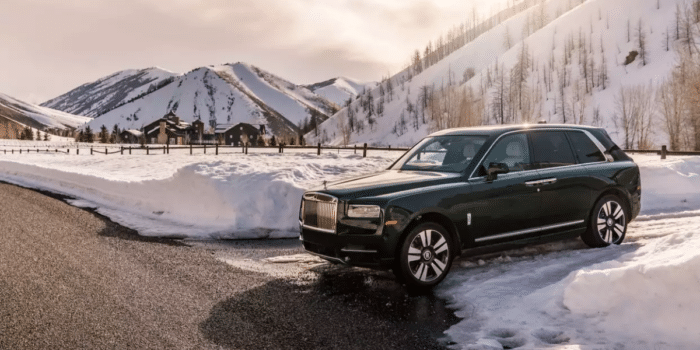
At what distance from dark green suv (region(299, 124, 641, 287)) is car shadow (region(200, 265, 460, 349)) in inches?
15.9

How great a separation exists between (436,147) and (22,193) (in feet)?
49.7

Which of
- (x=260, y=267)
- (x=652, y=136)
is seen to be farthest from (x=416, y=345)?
(x=652, y=136)

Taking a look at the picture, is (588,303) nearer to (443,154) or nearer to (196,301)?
(443,154)

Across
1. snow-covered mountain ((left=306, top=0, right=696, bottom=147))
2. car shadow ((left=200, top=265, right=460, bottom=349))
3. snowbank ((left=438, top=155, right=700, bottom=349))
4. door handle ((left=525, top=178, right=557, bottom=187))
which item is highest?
snow-covered mountain ((left=306, top=0, right=696, bottom=147))

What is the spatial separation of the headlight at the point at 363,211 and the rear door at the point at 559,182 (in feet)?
7.62

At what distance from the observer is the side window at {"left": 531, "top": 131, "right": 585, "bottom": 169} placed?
7363 mm

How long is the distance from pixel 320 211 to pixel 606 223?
4.29 m

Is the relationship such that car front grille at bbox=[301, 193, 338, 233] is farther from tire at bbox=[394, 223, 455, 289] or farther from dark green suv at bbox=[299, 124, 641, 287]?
tire at bbox=[394, 223, 455, 289]

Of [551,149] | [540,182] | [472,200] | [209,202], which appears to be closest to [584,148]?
[551,149]

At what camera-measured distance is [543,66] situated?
138 metres

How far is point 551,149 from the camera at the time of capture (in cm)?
755

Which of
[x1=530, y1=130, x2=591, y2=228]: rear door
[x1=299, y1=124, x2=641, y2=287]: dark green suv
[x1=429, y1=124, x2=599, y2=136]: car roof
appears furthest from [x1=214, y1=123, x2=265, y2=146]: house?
[x1=530, y1=130, x2=591, y2=228]: rear door

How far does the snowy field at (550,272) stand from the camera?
4.52m

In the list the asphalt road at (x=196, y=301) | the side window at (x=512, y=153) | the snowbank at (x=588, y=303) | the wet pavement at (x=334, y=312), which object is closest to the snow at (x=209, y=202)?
the asphalt road at (x=196, y=301)
